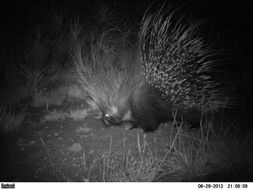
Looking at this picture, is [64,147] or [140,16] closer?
[64,147]

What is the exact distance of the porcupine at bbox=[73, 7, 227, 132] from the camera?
2.54m

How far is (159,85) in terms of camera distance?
2709 mm

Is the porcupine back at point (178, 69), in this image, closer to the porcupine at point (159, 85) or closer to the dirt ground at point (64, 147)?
the porcupine at point (159, 85)

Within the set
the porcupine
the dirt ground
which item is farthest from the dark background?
the dirt ground

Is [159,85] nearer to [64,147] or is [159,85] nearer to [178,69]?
[178,69]

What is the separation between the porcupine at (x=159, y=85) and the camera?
8.32 ft

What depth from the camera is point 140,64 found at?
2.86m

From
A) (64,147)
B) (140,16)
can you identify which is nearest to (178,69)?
(64,147)

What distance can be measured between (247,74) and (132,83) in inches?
72.7

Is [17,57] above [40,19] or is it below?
below

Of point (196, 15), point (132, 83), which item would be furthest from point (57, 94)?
point (196, 15)

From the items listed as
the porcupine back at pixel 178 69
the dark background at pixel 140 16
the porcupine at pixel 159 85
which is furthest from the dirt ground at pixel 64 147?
the dark background at pixel 140 16

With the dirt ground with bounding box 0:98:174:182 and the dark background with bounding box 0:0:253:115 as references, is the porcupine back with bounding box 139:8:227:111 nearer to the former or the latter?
the dirt ground with bounding box 0:98:174:182

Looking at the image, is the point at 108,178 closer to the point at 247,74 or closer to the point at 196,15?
the point at 247,74
